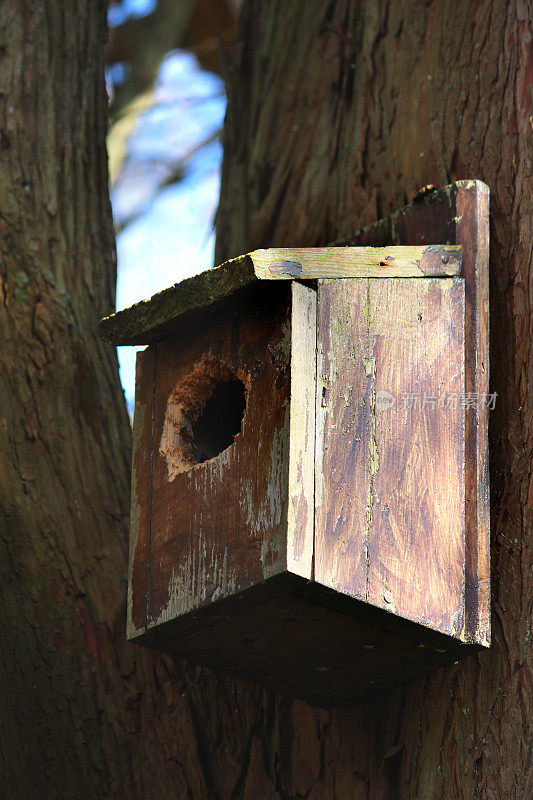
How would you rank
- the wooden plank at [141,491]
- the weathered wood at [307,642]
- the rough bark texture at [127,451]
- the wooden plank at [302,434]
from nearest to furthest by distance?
the wooden plank at [302,434] < the weathered wood at [307,642] < the wooden plank at [141,491] < the rough bark texture at [127,451]

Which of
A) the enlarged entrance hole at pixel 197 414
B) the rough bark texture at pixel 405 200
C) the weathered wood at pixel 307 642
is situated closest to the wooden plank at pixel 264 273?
the enlarged entrance hole at pixel 197 414

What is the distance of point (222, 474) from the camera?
78.0 inches

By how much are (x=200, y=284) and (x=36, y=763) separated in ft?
3.63

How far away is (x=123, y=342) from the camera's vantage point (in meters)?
2.27

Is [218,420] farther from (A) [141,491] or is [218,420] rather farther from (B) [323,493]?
Answer: (B) [323,493]

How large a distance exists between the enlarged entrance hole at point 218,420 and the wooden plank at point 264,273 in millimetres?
195

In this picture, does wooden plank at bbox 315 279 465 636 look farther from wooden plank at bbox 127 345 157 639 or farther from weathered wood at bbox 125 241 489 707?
wooden plank at bbox 127 345 157 639

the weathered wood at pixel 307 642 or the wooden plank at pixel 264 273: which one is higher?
the wooden plank at pixel 264 273

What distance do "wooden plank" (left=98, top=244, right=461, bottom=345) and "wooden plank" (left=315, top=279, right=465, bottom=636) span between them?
0.03m

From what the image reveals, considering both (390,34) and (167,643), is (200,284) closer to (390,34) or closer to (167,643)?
(167,643)

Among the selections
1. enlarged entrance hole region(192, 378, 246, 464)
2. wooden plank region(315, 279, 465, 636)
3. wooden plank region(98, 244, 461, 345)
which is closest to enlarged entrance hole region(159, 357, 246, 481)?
enlarged entrance hole region(192, 378, 246, 464)

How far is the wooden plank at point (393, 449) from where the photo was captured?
186 cm

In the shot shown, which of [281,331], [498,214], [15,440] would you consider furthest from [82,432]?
[498,214]

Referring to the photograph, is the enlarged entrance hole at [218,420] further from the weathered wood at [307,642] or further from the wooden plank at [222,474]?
the weathered wood at [307,642]
